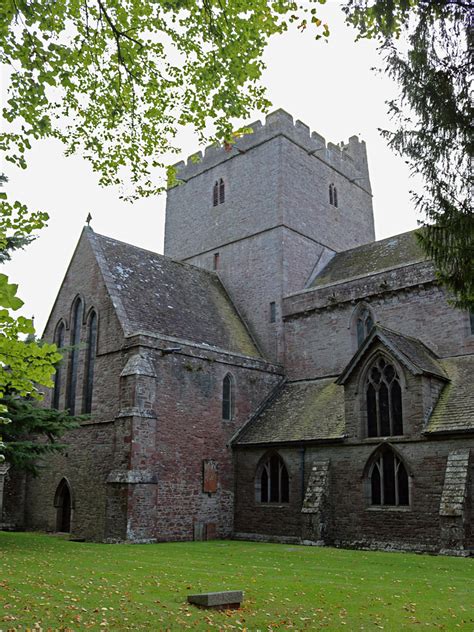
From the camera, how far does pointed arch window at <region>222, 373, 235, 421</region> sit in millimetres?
25484

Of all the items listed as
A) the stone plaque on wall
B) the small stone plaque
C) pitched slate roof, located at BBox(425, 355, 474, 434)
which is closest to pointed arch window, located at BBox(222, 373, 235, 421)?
the stone plaque on wall

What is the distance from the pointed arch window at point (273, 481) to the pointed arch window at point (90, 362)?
291 inches

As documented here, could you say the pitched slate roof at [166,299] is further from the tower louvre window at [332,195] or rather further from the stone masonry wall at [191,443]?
the tower louvre window at [332,195]

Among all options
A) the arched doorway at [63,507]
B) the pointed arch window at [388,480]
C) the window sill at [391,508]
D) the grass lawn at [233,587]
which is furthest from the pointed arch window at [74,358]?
the window sill at [391,508]

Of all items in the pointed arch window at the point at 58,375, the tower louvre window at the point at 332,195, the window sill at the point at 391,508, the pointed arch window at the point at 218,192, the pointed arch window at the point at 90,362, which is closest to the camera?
the window sill at the point at 391,508

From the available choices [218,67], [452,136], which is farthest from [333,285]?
[218,67]

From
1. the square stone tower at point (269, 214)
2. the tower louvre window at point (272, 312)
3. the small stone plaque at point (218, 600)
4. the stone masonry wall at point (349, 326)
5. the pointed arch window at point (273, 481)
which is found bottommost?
the small stone plaque at point (218, 600)

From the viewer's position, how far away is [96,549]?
17891 mm

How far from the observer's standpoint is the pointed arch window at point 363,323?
2623cm

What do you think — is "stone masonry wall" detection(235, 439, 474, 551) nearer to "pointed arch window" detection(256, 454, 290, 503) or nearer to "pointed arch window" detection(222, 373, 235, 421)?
"pointed arch window" detection(256, 454, 290, 503)

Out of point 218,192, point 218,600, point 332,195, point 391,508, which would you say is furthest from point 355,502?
point 218,192

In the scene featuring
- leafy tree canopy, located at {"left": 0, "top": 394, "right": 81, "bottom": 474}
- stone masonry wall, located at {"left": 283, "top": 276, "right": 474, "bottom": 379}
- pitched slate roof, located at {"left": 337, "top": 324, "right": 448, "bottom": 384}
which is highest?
stone masonry wall, located at {"left": 283, "top": 276, "right": 474, "bottom": 379}

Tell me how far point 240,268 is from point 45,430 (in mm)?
16570

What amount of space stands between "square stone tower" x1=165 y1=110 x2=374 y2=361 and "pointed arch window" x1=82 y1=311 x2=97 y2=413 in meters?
8.30
